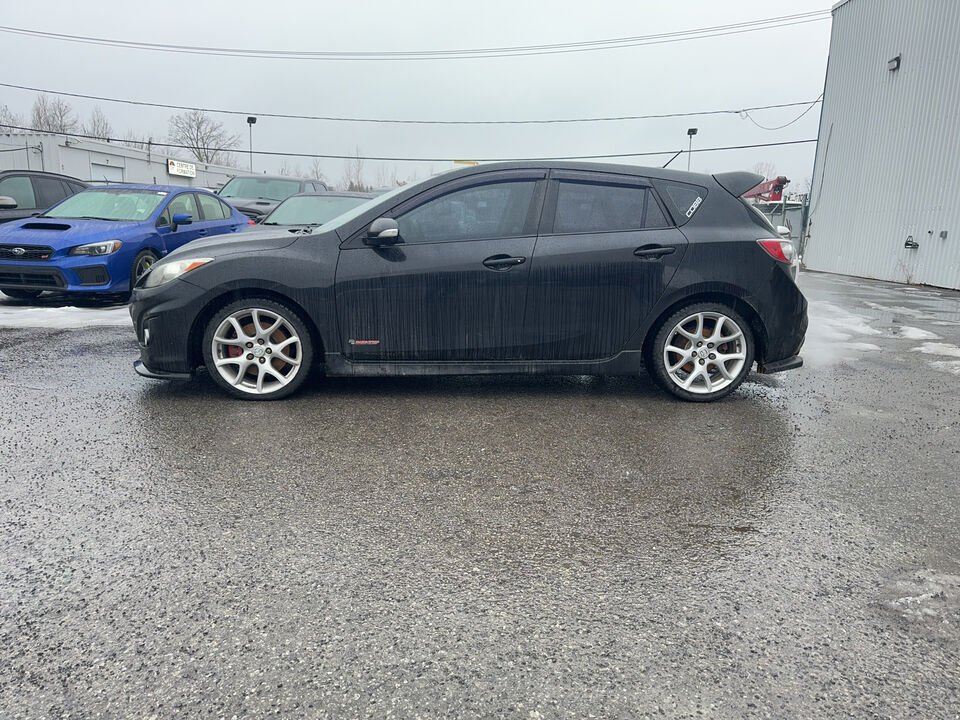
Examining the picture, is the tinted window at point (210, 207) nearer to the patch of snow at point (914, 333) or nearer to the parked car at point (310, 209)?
the parked car at point (310, 209)

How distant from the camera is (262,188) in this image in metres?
15.0

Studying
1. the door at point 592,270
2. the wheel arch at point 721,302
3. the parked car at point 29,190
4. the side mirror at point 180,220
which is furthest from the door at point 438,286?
the parked car at point 29,190

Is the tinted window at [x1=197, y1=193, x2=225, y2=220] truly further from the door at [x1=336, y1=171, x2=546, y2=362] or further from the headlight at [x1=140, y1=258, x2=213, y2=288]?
the door at [x1=336, y1=171, x2=546, y2=362]

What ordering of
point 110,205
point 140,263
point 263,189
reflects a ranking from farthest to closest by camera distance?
point 263,189 → point 110,205 → point 140,263

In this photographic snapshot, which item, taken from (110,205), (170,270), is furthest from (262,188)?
(170,270)

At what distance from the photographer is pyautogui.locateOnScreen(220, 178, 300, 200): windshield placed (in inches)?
586

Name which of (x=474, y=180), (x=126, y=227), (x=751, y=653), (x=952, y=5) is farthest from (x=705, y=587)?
(x=952, y=5)

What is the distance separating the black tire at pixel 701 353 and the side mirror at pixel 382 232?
195cm

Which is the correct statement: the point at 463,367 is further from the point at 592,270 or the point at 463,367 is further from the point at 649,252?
the point at 649,252

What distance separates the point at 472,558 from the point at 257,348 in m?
2.72

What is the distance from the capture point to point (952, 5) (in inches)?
629

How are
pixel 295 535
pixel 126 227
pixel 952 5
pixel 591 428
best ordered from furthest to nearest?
pixel 952 5 → pixel 126 227 → pixel 591 428 → pixel 295 535

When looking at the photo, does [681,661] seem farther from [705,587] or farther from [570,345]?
[570,345]

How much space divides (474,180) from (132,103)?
47285mm
